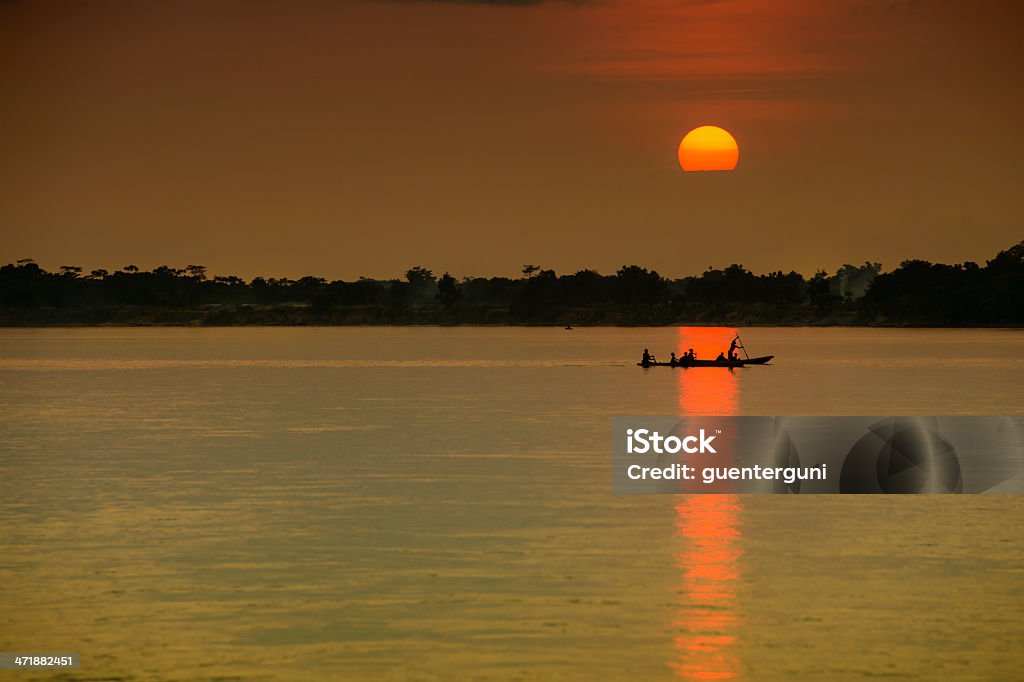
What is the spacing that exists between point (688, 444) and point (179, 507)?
23995 mm

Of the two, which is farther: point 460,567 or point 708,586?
point 460,567

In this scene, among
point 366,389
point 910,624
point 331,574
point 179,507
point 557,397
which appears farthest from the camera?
point 366,389

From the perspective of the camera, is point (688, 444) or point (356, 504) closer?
point (356, 504)

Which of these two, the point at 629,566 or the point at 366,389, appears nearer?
the point at 629,566

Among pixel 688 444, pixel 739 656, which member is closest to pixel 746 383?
pixel 688 444

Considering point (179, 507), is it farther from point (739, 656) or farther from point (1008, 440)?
point (1008, 440)

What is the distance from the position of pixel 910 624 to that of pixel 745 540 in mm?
7224

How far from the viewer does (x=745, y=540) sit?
27906mm

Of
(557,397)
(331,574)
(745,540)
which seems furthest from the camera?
(557,397)

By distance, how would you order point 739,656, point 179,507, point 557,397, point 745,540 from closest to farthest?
point 739,656
point 745,540
point 179,507
point 557,397

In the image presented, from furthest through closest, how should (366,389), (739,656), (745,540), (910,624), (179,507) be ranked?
1. (366,389)
2. (179,507)
3. (745,540)
4. (910,624)
5. (739,656)

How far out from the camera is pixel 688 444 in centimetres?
5244

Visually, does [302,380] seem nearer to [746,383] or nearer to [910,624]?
[746,383]

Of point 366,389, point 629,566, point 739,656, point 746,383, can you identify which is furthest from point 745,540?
point 746,383
